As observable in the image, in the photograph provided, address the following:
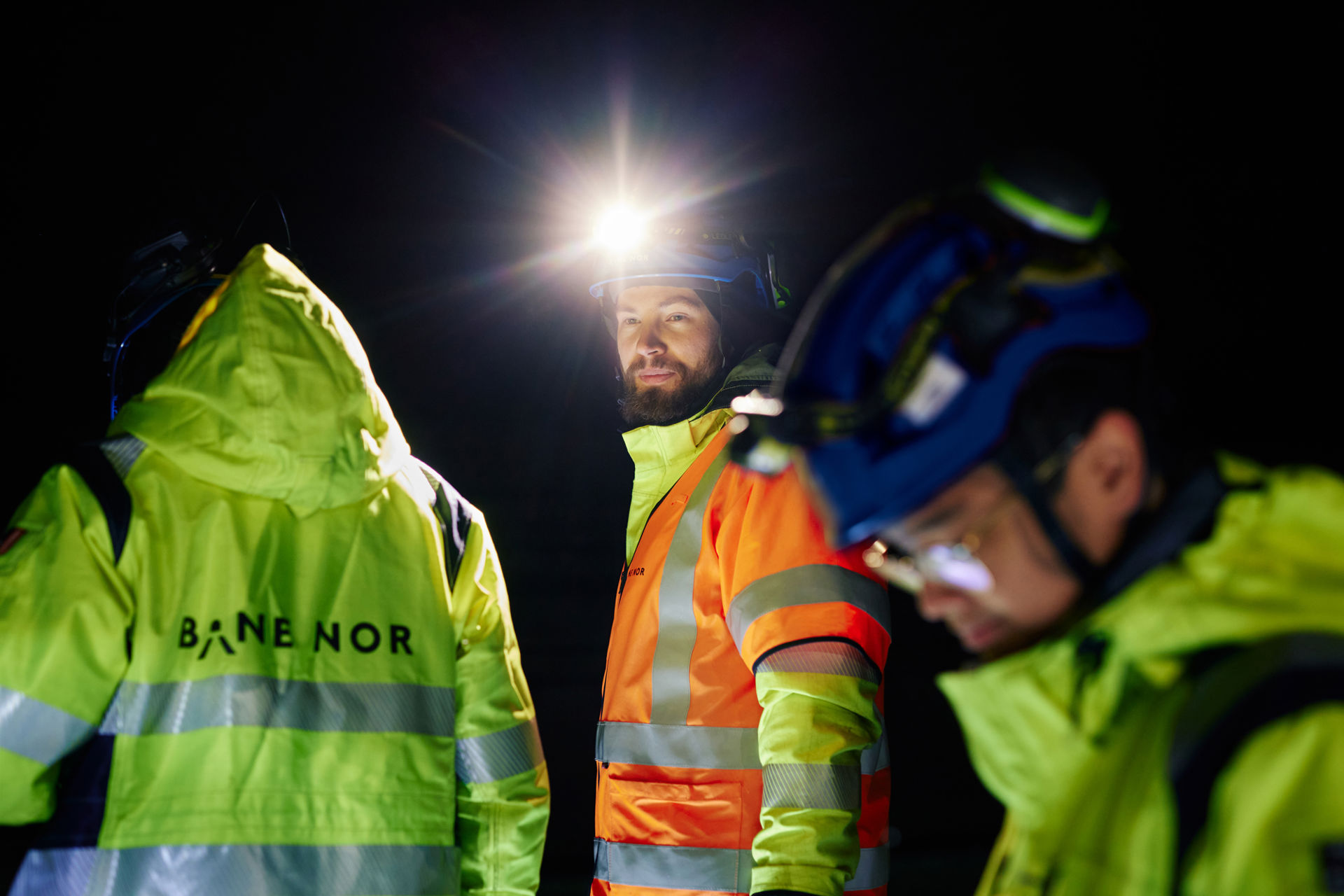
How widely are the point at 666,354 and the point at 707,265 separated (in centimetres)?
32

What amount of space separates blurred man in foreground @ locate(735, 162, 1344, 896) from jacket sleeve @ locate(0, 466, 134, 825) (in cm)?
109

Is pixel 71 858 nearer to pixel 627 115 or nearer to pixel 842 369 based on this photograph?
pixel 842 369

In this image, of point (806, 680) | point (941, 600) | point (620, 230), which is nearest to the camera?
point (941, 600)

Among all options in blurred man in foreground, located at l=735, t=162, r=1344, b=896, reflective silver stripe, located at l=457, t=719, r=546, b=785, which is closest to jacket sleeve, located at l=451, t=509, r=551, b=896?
reflective silver stripe, located at l=457, t=719, r=546, b=785

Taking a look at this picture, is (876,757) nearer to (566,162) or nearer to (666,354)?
(666,354)

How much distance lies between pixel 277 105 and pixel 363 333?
1275 mm

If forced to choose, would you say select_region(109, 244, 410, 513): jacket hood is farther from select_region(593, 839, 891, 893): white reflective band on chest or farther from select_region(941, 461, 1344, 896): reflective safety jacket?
select_region(941, 461, 1344, 896): reflective safety jacket

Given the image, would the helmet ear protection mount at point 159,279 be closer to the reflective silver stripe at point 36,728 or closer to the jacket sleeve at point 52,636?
the jacket sleeve at point 52,636

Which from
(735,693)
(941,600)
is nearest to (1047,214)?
(941,600)

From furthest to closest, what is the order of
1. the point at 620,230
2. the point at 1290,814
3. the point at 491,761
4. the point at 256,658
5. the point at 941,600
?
the point at 620,230, the point at 491,761, the point at 256,658, the point at 941,600, the point at 1290,814

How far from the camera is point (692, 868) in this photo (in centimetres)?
184

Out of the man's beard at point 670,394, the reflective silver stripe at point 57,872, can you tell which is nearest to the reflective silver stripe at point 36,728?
the reflective silver stripe at point 57,872

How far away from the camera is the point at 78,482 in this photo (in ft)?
4.90

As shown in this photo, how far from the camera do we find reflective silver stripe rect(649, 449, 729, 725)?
1963mm
